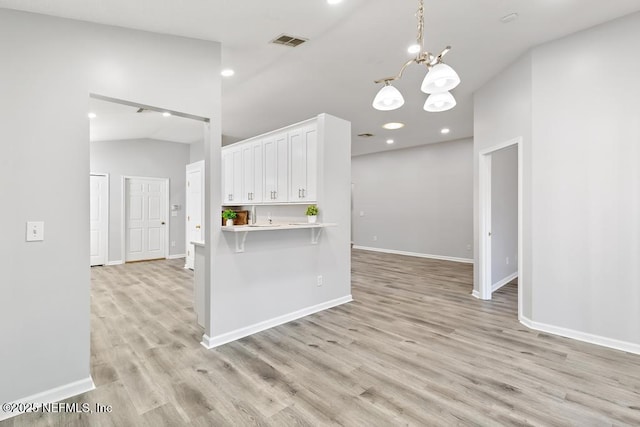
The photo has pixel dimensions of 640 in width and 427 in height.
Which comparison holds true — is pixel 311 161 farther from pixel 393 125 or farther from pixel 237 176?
pixel 393 125

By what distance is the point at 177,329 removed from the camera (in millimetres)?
3471

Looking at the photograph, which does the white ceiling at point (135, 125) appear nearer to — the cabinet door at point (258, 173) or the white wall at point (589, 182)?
the cabinet door at point (258, 173)

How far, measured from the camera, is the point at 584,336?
3158 mm

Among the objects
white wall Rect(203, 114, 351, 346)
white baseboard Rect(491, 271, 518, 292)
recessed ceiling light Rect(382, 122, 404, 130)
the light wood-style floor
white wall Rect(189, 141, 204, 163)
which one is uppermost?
recessed ceiling light Rect(382, 122, 404, 130)

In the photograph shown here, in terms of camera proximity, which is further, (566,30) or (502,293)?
(502,293)

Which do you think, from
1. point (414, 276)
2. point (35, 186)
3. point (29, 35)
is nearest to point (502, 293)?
point (414, 276)

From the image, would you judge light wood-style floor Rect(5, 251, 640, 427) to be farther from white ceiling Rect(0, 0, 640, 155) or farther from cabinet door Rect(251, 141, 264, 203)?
white ceiling Rect(0, 0, 640, 155)

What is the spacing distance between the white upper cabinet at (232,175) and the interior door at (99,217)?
2.89 metres

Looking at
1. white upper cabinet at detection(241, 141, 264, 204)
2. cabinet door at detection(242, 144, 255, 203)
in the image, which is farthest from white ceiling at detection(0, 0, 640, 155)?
cabinet door at detection(242, 144, 255, 203)

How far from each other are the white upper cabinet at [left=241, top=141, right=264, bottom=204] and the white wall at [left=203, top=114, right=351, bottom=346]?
5.55 feet

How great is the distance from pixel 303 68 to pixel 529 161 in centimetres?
279

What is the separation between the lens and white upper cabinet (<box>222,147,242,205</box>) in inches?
244

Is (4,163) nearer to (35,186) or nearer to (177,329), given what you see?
(35,186)

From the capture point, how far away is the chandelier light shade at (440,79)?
6.27 ft
